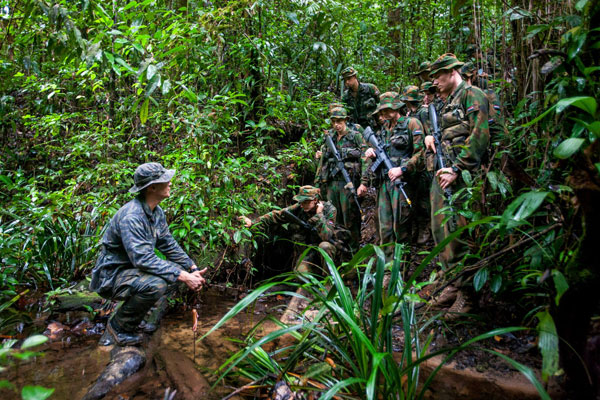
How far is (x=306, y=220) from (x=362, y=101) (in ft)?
10.5

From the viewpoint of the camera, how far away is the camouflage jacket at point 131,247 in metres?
3.46

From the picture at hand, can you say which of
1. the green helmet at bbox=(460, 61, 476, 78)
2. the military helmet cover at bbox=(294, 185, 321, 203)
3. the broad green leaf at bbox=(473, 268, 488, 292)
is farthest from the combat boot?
the green helmet at bbox=(460, 61, 476, 78)

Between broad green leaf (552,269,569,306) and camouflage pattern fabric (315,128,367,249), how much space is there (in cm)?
412

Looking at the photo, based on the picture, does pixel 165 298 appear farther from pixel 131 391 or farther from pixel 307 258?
pixel 307 258

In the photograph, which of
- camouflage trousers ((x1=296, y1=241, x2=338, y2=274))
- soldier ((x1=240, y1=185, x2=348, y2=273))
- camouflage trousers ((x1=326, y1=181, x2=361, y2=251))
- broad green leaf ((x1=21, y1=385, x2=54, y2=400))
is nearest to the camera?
broad green leaf ((x1=21, y1=385, x2=54, y2=400))

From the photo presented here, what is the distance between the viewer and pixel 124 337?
3.60m

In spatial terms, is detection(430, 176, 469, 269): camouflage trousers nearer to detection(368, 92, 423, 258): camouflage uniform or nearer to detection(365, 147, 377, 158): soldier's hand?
detection(368, 92, 423, 258): camouflage uniform

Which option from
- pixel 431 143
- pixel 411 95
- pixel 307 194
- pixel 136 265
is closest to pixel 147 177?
pixel 136 265

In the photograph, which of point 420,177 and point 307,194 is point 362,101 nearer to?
point 420,177

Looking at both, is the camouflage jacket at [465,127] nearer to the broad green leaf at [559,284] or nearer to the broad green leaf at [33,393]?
the broad green leaf at [559,284]

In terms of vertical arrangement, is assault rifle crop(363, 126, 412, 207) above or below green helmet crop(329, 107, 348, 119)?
below

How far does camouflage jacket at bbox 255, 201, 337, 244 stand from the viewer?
17.9 feet

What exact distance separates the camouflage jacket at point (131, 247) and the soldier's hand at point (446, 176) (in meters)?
2.66

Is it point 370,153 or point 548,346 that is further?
point 370,153
